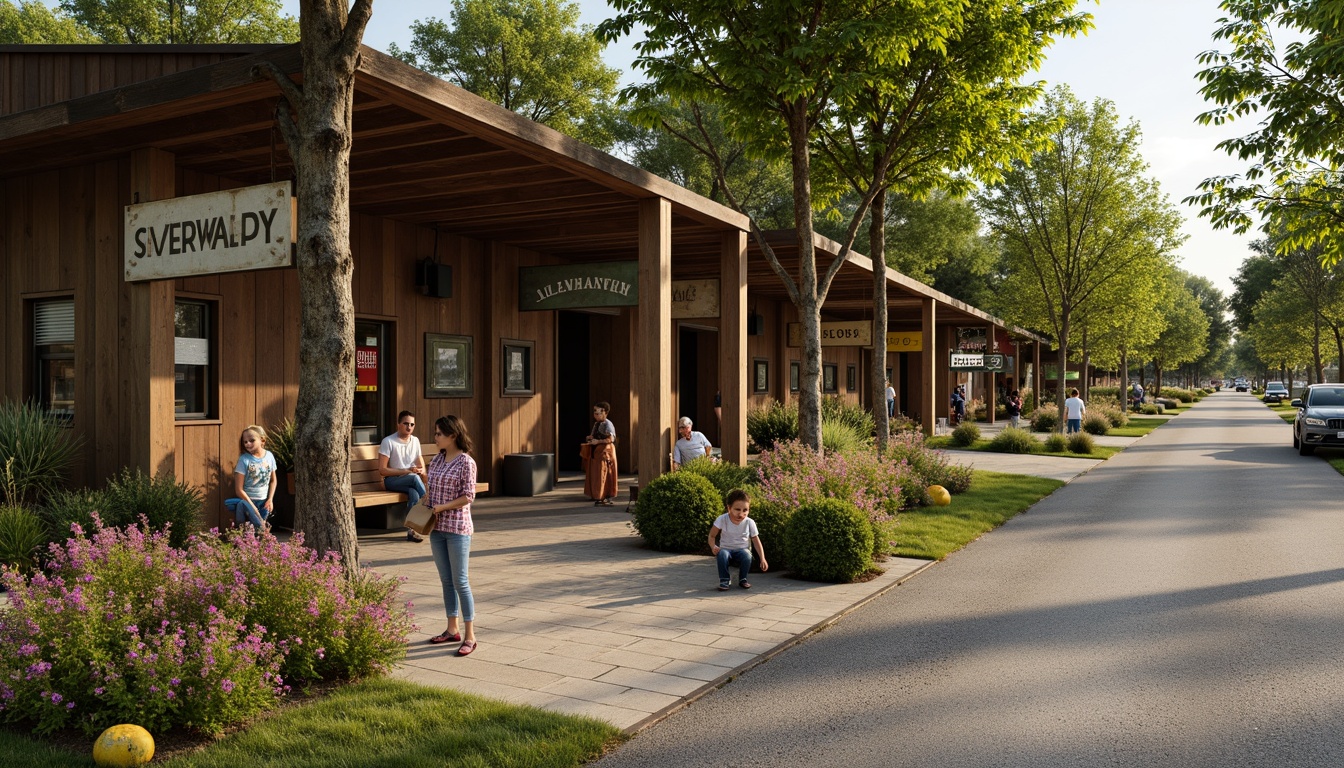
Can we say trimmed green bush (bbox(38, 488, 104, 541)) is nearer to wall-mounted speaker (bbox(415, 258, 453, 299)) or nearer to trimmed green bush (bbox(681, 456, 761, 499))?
trimmed green bush (bbox(681, 456, 761, 499))

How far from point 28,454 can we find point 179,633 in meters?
5.67

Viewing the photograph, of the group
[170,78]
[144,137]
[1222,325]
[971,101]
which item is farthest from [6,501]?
[1222,325]

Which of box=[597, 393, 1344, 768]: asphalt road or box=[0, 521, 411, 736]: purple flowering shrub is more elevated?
box=[0, 521, 411, 736]: purple flowering shrub

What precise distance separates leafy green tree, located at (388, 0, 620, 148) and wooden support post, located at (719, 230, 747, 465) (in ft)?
89.2

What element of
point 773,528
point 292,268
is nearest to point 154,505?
point 292,268

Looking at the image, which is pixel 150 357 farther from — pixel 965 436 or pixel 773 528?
pixel 965 436

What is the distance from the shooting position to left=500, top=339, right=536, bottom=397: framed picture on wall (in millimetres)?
15977

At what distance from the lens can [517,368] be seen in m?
16.3

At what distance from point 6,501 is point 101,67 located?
547cm

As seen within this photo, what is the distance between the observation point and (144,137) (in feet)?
30.3

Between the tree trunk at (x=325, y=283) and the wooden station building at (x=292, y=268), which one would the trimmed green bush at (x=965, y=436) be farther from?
the tree trunk at (x=325, y=283)

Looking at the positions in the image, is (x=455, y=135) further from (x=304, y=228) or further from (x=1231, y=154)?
(x=1231, y=154)

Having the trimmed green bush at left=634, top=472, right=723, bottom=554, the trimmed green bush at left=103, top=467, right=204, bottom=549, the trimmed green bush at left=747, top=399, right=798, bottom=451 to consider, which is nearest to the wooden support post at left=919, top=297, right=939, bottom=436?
the trimmed green bush at left=747, top=399, right=798, bottom=451

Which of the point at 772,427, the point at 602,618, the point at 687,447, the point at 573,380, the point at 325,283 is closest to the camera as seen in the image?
the point at 325,283
